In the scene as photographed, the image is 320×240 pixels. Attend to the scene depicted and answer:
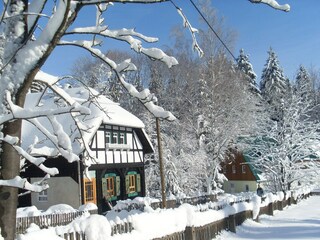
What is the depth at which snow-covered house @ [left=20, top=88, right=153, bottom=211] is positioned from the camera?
2061cm

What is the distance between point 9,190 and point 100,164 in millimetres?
19638

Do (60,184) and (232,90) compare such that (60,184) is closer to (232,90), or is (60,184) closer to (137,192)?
(137,192)

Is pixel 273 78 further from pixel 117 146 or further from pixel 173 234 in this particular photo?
pixel 173 234

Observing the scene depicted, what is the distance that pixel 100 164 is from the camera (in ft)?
74.9

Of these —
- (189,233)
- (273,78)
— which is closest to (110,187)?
(189,233)

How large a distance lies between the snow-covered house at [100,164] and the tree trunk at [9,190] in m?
13.9

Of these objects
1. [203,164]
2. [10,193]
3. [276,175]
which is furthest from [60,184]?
[10,193]

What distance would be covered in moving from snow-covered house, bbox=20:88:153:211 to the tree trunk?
13864 millimetres

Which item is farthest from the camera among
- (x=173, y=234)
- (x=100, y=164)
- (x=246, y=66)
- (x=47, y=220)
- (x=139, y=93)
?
(x=246, y=66)

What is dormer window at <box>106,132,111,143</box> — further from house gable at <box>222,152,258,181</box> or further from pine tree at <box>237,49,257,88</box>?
pine tree at <box>237,49,257,88</box>

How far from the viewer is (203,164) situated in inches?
1121

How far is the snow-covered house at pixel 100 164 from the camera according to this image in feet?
67.6

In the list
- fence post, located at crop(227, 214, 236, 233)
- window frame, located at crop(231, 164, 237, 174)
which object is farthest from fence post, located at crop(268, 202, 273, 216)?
window frame, located at crop(231, 164, 237, 174)

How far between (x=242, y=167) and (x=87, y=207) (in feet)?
90.9
